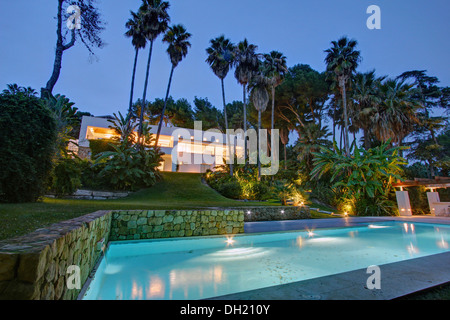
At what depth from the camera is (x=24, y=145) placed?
712cm

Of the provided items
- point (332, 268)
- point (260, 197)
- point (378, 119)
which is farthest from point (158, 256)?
point (378, 119)

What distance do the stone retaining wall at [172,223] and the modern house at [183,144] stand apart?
17.6m

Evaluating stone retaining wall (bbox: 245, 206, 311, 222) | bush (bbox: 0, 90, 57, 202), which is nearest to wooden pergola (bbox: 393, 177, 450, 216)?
stone retaining wall (bbox: 245, 206, 311, 222)

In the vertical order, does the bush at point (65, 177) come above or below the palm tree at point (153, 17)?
below

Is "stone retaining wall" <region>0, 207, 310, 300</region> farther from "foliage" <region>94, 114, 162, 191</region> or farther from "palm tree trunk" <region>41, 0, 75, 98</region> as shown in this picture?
"foliage" <region>94, 114, 162, 191</region>

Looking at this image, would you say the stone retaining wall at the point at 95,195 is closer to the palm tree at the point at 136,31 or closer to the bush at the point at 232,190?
the bush at the point at 232,190

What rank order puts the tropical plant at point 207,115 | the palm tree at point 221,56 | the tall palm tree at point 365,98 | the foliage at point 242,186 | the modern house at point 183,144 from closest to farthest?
the foliage at point 242,186 < the tall palm tree at point 365,98 < the palm tree at point 221,56 < the modern house at point 183,144 < the tropical plant at point 207,115

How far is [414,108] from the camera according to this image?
19.5 metres

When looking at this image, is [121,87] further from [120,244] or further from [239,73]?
[120,244]

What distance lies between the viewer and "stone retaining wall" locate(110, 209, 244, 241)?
643 cm

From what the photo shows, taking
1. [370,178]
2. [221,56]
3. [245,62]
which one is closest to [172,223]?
[370,178]

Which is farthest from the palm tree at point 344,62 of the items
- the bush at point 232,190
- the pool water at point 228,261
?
the pool water at point 228,261

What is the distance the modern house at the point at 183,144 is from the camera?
23.7 metres

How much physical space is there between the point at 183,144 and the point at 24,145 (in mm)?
20909
